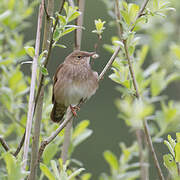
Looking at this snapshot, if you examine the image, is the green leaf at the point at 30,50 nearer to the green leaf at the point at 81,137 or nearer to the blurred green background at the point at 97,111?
the green leaf at the point at 81,137

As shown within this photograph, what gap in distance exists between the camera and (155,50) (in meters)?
3.88

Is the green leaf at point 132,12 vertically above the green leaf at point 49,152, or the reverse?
the green leaf at point 132,12

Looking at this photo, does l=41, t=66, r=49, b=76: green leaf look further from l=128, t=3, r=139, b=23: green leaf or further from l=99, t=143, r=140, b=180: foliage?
l=99, t=143, r=140, b=180: foliage

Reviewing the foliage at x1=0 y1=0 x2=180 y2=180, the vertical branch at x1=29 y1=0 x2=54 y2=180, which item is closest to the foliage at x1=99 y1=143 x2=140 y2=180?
the foliage at x1=0 y1=0 x2=180 y2=180

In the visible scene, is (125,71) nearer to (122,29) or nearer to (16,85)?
(122,29)

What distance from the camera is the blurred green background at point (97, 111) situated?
9.80 meters

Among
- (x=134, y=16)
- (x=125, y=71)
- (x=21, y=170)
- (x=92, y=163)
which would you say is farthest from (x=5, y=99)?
(x=92, y=163)

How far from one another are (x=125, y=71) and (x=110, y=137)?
31.3 feet

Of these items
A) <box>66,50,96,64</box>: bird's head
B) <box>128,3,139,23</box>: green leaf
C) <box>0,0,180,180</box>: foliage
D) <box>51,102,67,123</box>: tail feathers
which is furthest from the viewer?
<box>66,50,96,64</box>: bird's head

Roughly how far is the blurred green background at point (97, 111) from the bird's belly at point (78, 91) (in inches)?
201

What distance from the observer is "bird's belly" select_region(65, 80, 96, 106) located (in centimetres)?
390

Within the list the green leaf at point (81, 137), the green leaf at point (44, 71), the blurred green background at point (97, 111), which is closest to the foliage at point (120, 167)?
the green leaf at point (81, 137)

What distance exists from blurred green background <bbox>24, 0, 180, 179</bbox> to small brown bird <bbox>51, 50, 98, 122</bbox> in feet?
16.1

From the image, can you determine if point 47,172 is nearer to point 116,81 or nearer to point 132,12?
point 116,81
